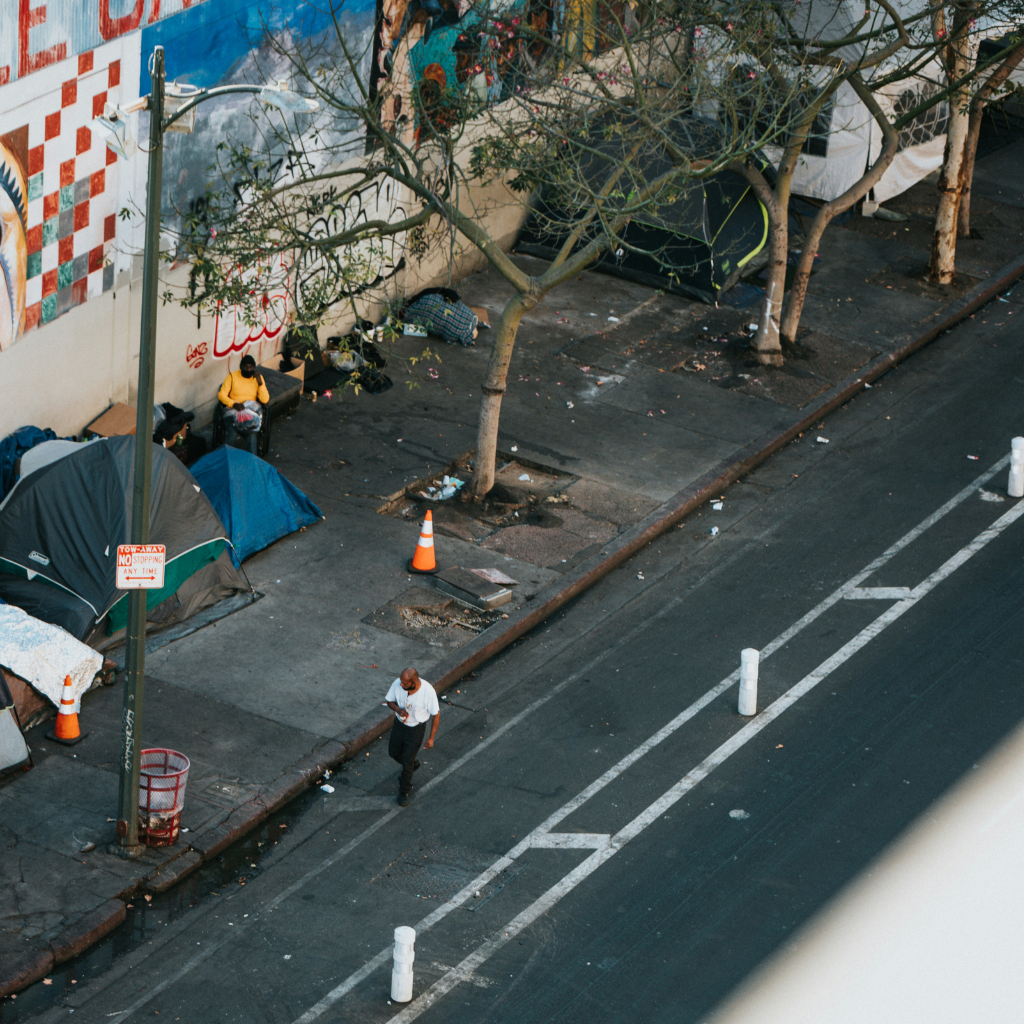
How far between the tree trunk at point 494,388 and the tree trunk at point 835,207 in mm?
6037

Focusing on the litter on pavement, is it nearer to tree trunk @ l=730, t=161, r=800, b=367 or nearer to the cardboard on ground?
the cardboard on ground

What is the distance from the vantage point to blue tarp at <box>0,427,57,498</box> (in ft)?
52.6

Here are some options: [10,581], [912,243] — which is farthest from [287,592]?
[912,243]

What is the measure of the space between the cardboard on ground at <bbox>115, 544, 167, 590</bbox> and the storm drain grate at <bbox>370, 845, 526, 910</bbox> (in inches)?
117

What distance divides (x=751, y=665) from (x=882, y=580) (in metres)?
3.28

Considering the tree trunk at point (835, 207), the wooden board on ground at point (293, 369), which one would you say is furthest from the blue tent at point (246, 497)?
the tree trunk at point (835, 207)

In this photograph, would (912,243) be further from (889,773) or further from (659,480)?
(889,773)

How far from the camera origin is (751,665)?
14.7 metres

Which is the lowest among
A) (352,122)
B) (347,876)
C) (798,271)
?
(347,876)

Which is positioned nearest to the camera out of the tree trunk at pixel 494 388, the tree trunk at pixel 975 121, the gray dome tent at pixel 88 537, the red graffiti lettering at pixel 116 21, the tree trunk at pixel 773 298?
the gray dome tent at pixel 88 537

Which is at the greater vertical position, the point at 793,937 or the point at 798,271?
the point at 798,271

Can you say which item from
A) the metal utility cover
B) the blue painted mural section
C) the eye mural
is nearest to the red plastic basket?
the metal utility cover

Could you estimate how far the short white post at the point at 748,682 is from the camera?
14695 millimetres

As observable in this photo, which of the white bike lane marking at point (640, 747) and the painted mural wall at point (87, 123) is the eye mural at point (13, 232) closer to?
the painted mural wall at point (87, 123)
